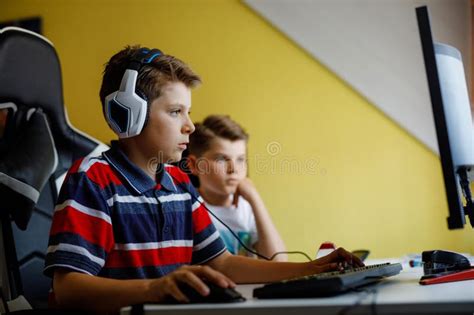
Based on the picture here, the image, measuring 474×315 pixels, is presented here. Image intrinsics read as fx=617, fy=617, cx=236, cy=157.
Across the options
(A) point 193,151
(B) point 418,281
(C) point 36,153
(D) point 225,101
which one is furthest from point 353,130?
(B) point 418,281

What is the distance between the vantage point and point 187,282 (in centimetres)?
73

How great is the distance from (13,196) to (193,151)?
2.47 ft

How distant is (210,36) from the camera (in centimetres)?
257

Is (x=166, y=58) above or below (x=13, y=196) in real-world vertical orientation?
above

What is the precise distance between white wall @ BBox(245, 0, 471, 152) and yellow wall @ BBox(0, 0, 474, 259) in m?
0.04

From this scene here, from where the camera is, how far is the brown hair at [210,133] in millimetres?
2014

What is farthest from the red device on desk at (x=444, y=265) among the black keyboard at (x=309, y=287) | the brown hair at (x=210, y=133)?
the brown hair at (x=210, y=133)

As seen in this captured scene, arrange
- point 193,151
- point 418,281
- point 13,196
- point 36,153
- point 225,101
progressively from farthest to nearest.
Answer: point 225,101
point 193,151
point 36,153
point 13,196
point 418,281

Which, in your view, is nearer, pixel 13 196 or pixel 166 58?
pixel 166 58

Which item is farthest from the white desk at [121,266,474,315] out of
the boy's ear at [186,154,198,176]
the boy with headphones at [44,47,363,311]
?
the boy's ear at [186,154,198,176]

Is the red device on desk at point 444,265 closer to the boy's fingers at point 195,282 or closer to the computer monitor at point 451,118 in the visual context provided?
the computer monitor at point 451,118

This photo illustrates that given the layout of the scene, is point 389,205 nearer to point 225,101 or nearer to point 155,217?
Result: point 225,101

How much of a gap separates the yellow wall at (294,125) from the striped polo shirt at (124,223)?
1147 millimetres

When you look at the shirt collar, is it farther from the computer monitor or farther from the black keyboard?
the computer monitor
